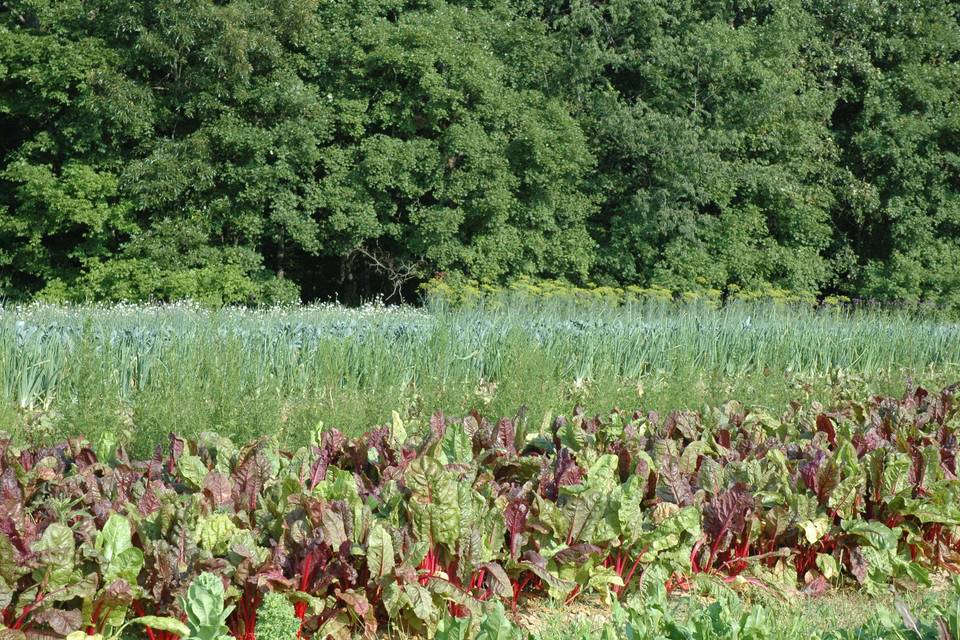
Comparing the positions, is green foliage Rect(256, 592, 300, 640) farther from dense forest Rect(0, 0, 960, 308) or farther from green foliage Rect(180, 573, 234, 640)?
dense forest Rect(0, 0, 960, 308)

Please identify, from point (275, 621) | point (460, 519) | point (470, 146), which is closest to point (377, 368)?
point (460, 519)

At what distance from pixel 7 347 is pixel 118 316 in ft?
5.47

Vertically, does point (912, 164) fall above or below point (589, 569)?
above

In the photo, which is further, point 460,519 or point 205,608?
point 460,519

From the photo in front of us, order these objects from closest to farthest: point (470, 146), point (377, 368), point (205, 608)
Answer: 1. point (205, 608)
2. point (377, 368)
3. point (470, 146)

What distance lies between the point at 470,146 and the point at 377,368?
10.4 m

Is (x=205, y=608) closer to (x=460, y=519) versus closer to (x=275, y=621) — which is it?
(x=275, y=621)

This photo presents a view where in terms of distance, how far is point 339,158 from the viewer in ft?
54.6

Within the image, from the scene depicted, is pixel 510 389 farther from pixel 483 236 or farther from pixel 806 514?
pixel 483 236

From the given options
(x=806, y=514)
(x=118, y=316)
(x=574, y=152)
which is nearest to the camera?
(x=806, y=514)

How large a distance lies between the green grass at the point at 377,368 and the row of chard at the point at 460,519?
544mm

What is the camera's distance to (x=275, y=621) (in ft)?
8.51

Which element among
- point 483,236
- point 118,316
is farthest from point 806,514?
point 483,236

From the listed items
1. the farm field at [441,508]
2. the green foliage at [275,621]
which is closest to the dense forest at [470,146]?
the farm field at [441,508]
